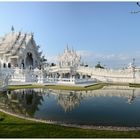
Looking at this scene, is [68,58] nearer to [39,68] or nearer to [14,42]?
[39,68]

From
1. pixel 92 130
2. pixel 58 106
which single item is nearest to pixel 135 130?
pixel 92 130

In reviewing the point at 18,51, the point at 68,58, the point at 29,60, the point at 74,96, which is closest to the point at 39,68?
the point at 18,51

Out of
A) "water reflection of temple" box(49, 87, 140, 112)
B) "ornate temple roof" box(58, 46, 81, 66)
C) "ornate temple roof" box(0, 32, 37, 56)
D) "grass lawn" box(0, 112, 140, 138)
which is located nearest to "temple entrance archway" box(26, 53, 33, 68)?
"ornate temple roof" box(0, 32, 37, 56)

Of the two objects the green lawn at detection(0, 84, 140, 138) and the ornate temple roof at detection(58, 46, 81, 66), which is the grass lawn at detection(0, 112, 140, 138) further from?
the ornate temple roof at detection(58, 46, 81, 66)

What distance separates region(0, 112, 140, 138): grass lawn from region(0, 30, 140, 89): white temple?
16.6 m

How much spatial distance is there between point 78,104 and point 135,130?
518cm


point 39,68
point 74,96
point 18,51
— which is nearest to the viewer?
point 74,96

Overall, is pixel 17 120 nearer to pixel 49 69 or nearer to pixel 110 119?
pixel 110 119

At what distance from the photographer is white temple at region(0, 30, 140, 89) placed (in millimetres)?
27289

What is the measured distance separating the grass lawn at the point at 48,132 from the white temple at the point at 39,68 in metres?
16.6

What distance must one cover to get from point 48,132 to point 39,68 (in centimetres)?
2923

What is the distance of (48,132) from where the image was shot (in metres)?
6.46

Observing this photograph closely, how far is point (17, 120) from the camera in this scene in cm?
783

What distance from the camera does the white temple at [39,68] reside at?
1074 inches
